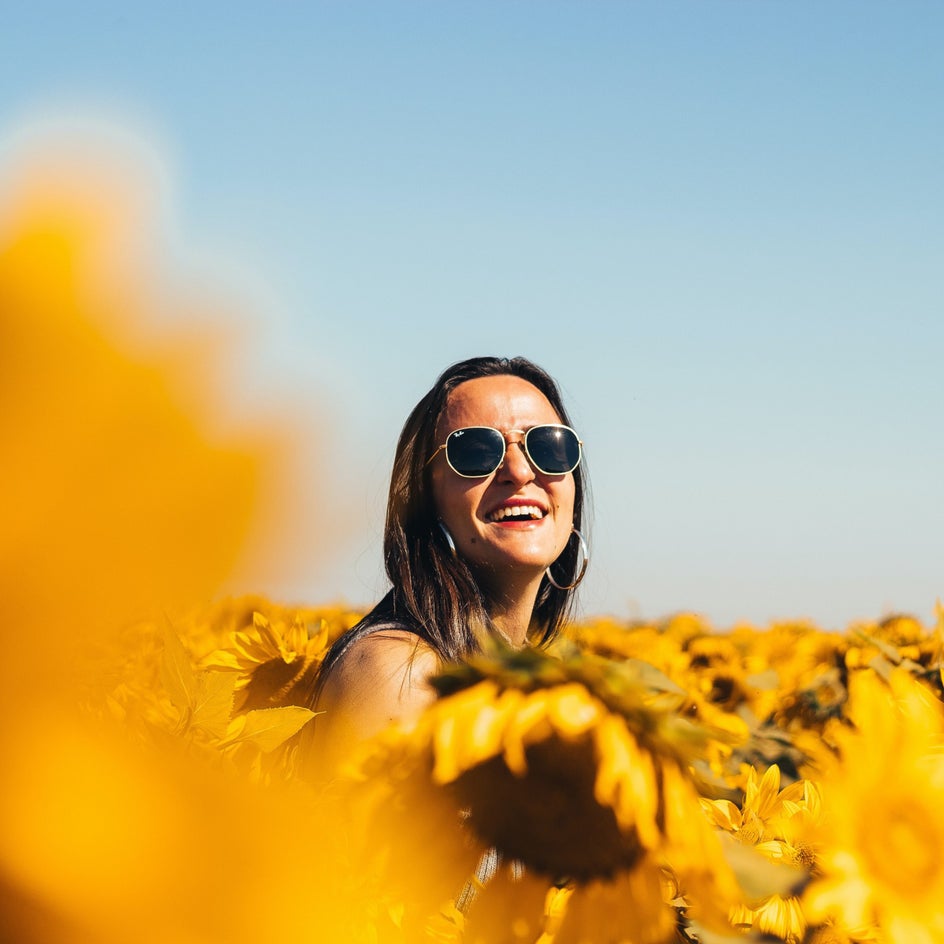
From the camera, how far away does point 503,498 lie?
8.25 ft

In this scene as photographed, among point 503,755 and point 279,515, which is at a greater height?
point 279,515

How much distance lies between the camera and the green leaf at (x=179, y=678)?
0.62 m

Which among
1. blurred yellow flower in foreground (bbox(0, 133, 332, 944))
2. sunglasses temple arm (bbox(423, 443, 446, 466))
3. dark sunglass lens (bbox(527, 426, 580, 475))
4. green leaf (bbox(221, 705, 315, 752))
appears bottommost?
sunglasses temple arm (bbox(423, 443, 446, 466))

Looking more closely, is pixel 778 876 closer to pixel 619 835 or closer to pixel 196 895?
pixel 619 835

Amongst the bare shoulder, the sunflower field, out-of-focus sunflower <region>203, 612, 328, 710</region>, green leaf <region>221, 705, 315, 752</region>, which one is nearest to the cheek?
the bare shoulder

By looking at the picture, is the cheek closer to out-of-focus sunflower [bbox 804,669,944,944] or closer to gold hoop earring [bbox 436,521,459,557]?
gold hoop earring [bbox 436,521,459,557]

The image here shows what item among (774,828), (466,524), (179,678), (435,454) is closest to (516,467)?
(466,524)

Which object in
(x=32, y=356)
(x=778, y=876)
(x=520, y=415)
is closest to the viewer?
(x=32, y=356)

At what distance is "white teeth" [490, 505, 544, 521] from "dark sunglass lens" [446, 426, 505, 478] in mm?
102

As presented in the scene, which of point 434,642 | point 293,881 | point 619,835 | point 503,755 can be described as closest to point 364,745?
point 503,755

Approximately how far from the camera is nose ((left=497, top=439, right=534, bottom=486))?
2.50 metres

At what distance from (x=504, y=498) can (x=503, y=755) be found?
1.71 metres

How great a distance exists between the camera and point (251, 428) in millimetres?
302

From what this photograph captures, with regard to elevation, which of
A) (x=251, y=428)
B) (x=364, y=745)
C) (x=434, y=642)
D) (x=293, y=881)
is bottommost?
(x=434, y=642)
